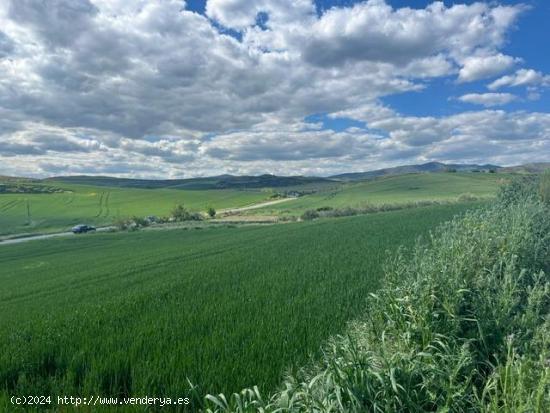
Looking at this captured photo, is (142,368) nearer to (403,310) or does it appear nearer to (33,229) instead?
(403,310)

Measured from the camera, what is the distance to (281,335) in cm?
757

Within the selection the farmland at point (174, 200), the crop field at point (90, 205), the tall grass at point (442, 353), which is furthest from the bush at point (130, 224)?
the tall grass at point (442, 353)

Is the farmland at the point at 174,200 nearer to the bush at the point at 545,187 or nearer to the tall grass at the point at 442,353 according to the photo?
the bush at the point at 545,187

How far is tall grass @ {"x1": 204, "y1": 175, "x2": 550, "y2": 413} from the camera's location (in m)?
4.06

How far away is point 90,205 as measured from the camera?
4562 inches

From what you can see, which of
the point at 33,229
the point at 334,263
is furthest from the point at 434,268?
the point at 33,229

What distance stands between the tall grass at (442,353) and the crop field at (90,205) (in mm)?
87135

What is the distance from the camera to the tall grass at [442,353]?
13.3ft

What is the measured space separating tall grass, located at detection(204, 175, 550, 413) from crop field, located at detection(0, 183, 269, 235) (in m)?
87.1

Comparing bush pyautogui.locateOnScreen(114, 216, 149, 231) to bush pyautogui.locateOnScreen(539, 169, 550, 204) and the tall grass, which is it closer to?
bush pyautogui.locateOnScreen(539, 169, 550, 204)

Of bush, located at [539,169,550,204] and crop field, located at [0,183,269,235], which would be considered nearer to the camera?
bush, located at [539,169,550,204]

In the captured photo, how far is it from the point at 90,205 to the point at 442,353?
123 m

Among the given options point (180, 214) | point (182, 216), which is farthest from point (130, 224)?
point (182, 216)

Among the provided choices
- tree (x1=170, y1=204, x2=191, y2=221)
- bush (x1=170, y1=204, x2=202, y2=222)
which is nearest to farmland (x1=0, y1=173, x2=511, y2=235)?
bush (x1=170, y1=204, x2=202, y2=222)
